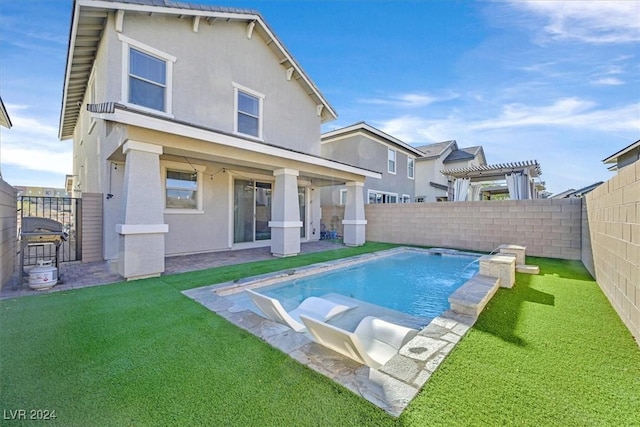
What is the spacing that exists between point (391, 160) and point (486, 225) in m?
9.41

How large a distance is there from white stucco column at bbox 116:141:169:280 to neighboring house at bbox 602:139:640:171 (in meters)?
19.4

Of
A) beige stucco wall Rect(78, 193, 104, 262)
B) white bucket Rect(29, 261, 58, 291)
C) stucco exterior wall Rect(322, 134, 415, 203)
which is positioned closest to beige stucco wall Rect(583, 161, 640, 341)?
white bucket Rect(29, 261, 58, 291)

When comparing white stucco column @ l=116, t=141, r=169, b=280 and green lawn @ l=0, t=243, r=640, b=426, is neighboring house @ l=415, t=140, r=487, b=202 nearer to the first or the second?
green lawn @ l=0, t=243, r=640, b=426

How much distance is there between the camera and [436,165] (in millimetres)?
23719

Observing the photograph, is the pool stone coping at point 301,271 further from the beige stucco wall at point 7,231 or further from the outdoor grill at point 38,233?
the beige stucco wall at point 7,231

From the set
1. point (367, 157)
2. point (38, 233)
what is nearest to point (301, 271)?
point (38, 233)

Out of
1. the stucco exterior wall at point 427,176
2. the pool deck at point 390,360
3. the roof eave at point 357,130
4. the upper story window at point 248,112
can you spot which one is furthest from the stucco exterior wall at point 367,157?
the pool deck at point 390,360

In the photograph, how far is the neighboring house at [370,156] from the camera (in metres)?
17.0

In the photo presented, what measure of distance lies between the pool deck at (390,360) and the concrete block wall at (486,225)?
6.25m

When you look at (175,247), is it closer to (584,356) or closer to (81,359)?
(81,359)

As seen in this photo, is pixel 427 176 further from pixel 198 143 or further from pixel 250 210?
pixel 198 143

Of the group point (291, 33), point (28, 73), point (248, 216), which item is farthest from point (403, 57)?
point (28, 73)

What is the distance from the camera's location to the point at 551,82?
973 cm

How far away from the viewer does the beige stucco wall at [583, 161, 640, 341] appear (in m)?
3.23
